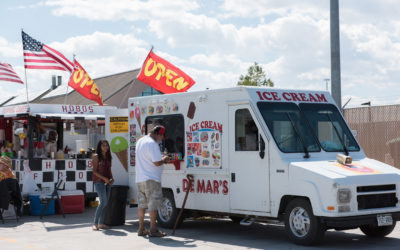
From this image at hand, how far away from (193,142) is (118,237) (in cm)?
206

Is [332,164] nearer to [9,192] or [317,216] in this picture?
[317,216]

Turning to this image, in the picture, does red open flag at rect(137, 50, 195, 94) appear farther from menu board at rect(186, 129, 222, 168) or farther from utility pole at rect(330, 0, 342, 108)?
menu board at rect(186, 129, 222, 168)

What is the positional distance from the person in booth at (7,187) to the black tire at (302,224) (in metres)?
5.97

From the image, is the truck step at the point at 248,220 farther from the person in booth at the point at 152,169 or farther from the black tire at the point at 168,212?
the black tire at the point at 168,212

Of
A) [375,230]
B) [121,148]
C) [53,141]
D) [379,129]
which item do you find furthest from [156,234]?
[379,129]

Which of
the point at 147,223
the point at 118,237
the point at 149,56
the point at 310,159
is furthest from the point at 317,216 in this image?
the point at 149,56

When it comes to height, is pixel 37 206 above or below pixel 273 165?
below

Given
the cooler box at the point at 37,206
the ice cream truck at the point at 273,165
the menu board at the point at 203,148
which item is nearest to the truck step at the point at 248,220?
the ice cream truck at the point at 273,165

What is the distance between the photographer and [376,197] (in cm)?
866

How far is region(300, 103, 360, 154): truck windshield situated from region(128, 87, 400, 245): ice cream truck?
2 centimetres

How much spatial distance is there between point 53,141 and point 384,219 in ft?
29.0

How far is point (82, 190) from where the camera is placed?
1428 cm

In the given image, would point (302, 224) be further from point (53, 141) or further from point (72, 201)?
point (53, 141)

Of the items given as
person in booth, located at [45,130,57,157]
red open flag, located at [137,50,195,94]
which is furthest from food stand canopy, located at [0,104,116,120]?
red open flag, located at [137,50,195,94]
